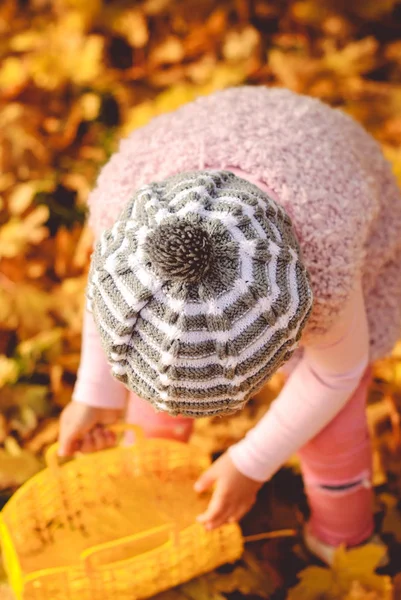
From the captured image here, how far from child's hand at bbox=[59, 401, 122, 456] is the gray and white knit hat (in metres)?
0.38

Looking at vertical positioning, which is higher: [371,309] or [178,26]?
[178,26]

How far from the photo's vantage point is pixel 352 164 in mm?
1003

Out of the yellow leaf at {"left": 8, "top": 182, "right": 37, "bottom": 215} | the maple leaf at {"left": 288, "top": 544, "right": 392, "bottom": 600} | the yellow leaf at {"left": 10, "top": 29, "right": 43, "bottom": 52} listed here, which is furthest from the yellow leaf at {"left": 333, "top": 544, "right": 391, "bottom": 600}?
the yellow leaf at {"left": 10, "top": 29, "right": 43, "bottom": 52}

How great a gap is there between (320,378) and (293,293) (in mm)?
270

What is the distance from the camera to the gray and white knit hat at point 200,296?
735 millimetres

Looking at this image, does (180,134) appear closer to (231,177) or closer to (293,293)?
(231,177)

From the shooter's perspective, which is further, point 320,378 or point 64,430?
point 64,430

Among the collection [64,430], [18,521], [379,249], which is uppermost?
[379,249]

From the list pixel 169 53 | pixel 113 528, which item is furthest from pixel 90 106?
pixel 113 528

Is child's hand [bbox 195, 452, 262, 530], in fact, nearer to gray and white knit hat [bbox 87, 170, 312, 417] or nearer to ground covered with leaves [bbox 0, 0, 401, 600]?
ground covered with leaves [bbox 0, 0, 401, 600]

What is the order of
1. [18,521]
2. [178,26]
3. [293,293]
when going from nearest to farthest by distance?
[293,293] → [18,521] → [178,26]

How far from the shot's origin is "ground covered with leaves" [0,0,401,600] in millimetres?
1273

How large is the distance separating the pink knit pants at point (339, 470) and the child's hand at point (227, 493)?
0.13 m

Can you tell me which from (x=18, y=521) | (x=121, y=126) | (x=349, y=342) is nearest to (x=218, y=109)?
(x=349, y=342)
